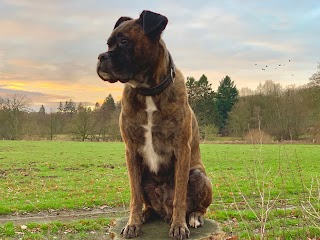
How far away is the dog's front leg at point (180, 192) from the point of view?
416 cm

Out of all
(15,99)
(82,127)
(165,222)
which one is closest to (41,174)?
(165,222)

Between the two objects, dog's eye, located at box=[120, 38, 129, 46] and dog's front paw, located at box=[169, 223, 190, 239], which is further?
dog's front paw, located at box=[169, 223, 190, 239]

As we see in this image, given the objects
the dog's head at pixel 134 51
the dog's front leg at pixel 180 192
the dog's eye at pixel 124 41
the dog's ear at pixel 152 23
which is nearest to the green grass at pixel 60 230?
the dog's front leg at pixel 180 192

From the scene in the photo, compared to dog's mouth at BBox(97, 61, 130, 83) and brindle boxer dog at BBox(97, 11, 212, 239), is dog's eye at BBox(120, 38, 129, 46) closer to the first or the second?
brindle boxer dog at BBox(97, 11, 212, 239)

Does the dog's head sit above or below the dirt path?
above

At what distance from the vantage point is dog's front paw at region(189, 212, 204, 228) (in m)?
4.57

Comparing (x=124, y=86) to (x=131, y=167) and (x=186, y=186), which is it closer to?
(x=131, y=167)

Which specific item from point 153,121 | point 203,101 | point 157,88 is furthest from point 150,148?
Answer: point 203,101

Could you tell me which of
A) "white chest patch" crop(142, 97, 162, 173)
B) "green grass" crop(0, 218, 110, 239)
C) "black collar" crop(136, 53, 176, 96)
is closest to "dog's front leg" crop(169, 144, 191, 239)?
"white chest patch" crop(142, 97, 162, 173)

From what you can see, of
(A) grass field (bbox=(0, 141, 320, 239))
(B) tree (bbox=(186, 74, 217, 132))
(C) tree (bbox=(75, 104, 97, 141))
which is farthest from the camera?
(B) tree (bbox=(186, 74, 217, 132))

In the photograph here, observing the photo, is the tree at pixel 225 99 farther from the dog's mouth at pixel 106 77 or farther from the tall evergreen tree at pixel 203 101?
the dog's mouth at pixel 106 77

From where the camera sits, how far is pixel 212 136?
63594 mm

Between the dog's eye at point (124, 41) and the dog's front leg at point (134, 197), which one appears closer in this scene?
the dog's eye at point (124, 41)

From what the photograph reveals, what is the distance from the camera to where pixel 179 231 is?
13.5ft
